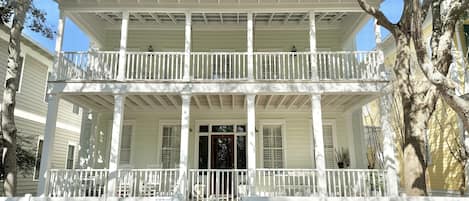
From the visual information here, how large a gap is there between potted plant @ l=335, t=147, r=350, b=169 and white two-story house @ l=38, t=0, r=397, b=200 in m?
0.04

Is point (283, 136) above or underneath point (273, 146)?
above

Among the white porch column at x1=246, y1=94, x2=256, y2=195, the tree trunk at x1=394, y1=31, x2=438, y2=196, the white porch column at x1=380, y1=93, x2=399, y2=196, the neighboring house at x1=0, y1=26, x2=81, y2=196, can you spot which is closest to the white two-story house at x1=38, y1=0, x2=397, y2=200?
the white porch column at x1=246, y1=94, x2=256, y2=195

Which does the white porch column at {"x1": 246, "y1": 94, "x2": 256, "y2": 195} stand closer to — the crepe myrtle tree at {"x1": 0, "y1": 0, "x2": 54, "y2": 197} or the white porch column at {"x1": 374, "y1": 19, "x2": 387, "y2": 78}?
the white porch column at {"x1": 374, "y1": 19, "x2": 387, "y2": 78}

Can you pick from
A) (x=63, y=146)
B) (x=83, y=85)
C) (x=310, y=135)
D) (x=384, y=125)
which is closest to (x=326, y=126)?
(x=310, y=135)

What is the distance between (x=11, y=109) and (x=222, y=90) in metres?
5.19

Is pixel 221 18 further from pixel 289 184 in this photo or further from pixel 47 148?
pixel 47 148

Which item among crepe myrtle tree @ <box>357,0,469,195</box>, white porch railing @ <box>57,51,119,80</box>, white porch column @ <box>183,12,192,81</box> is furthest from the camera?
white porch railing @ <box>57,51,119,80</box>

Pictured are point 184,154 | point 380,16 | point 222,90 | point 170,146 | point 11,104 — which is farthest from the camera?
point 170,146

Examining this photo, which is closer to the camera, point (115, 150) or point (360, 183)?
point (115, 150)

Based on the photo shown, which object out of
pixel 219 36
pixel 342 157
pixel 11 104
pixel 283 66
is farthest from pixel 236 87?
pixel 11 104

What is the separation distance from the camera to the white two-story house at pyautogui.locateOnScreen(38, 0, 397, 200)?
356 inches

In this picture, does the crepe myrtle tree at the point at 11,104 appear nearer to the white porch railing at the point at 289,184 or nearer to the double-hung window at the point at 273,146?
the white porch railing at the point at 289,184

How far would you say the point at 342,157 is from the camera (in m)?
11.0

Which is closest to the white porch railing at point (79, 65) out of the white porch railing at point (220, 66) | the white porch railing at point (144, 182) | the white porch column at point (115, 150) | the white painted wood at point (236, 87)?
the white painted wood at point (236, 87)
